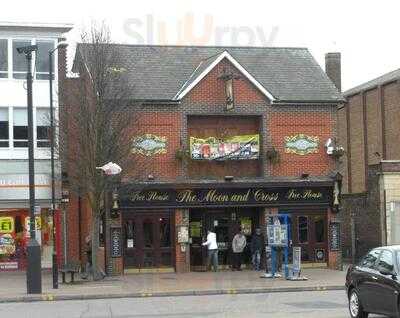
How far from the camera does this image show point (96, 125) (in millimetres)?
27531

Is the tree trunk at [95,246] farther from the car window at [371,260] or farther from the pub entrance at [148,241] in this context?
the car window at [371,260]

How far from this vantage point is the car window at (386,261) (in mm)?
14398

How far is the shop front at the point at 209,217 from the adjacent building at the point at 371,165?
2.80 meters

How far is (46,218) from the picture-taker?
35062 mm

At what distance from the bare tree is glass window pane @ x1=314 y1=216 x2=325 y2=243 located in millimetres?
8804

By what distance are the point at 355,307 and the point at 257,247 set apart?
50.9 feet

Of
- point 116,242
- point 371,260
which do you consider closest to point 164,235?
point 116,242

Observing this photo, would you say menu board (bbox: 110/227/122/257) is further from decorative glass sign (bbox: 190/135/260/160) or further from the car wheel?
the car wheel

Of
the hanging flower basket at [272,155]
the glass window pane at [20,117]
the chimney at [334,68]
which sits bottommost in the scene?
the hanging flower basket at [272,155]

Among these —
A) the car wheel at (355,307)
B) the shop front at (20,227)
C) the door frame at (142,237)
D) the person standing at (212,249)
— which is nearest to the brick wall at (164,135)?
the door frame at (142,237)

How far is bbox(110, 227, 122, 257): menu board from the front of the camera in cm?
3017

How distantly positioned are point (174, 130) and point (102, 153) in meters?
4.52

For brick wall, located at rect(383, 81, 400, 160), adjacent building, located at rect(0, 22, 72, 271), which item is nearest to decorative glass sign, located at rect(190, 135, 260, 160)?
adjacent building, located at rect(0, 22, 72, 271)

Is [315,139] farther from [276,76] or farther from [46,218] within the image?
[46,218]
